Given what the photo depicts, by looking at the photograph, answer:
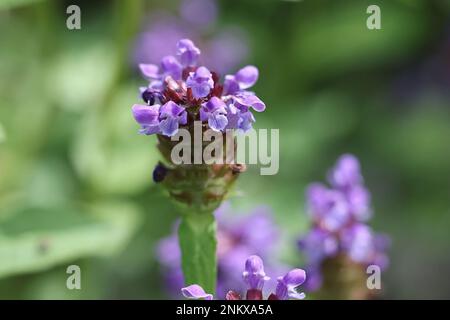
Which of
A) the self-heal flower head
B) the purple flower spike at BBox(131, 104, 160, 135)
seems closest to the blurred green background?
the self-heal flower head

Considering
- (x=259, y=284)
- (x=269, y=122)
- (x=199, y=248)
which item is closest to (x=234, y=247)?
(x=199, y=248)

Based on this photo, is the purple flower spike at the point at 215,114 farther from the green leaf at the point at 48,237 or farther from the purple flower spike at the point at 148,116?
the green leaf at the point at 48,237

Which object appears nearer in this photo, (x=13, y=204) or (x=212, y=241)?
(x=212, y=241)

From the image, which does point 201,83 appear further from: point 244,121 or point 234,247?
point 234,247

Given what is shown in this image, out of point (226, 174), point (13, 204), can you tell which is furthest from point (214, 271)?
point (13, 204)

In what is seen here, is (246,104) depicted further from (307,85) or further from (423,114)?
(423,114)

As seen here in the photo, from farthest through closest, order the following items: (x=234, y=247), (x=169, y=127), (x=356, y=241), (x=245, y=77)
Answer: (x=234, y=247) → (x=356, y=241) → (x=245, y=77) → (x=169, y=127)
